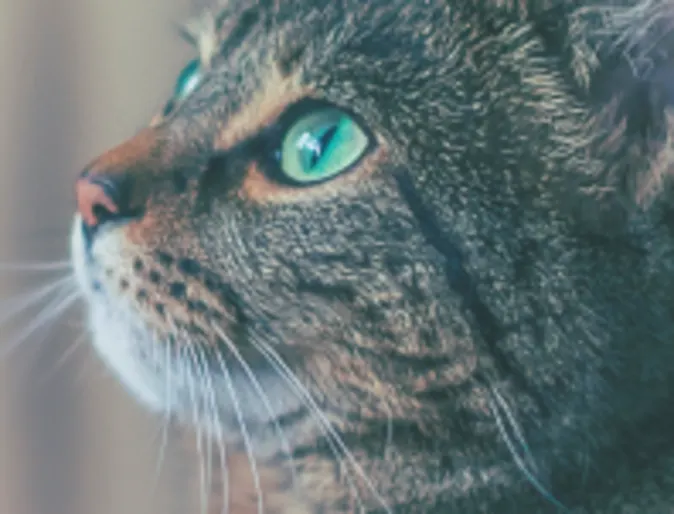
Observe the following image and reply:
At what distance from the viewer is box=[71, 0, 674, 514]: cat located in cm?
49

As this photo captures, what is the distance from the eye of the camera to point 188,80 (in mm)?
612

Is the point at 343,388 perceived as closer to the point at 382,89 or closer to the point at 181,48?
the point at 382,89

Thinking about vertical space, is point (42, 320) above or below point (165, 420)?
above

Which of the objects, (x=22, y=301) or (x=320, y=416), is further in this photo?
(x=22, y=301)

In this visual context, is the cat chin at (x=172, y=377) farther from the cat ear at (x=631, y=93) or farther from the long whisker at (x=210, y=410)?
the cat ear at (x=631, y=93)

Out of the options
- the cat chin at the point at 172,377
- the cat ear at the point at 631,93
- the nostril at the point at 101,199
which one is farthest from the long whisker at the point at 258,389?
the cat ear at the point at 631,93

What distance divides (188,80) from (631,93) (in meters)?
0.30

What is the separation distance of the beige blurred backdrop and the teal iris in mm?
11

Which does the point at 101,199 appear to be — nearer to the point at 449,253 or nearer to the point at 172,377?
the point at 172,377

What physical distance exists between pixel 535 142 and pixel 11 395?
1.35ft

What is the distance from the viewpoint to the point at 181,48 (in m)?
0.63

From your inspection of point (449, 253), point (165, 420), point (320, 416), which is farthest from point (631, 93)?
point (165, 420)

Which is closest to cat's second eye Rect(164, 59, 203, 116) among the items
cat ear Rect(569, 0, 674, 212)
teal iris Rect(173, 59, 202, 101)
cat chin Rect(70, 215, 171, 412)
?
teal iris Rect(173, 59, 202, 101)

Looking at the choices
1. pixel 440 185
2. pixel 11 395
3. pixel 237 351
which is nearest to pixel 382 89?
pixel 440 185
